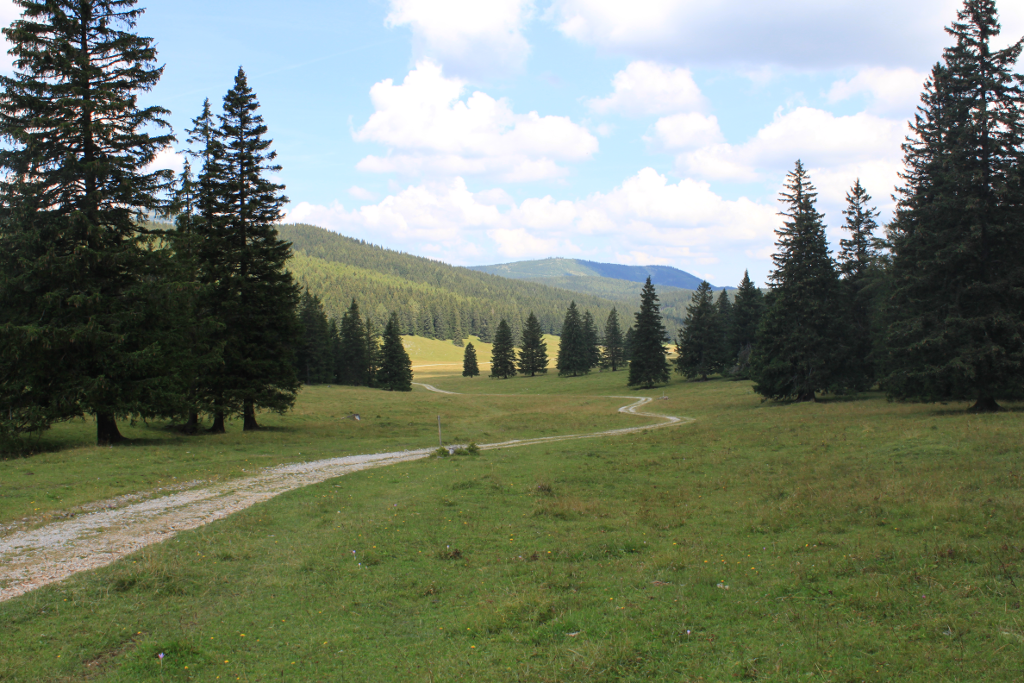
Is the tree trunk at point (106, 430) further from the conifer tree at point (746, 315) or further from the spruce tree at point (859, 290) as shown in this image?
the conifer tree at point (746, 315)

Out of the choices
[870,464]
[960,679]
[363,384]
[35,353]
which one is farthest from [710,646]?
[363,384]

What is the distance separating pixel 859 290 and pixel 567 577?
48.8 m

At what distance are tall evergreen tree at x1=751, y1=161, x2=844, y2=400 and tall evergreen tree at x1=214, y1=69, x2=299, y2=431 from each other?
38042 mm

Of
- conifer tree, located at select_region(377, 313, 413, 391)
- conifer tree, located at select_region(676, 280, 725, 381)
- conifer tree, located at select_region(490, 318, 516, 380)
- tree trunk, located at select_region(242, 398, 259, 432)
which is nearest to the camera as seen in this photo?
tree trunk, located at select_region(242, 398, 259, 432)

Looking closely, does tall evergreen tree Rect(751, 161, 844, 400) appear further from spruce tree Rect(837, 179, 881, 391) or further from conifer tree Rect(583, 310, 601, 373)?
conifer tree Rect(583, 310, 601, 373)

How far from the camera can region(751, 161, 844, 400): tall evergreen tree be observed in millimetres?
45406

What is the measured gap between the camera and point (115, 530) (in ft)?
39.3

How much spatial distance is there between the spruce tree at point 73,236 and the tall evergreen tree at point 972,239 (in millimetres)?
35735

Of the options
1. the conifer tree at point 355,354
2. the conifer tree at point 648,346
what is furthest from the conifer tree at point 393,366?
the conifer tree at point 648,346

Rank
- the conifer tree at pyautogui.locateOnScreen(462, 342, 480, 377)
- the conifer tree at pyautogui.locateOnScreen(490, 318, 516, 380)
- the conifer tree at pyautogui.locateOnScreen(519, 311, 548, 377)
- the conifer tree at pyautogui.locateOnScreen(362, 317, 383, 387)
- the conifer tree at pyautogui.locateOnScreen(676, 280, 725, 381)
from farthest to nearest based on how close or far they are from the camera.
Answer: the conifer tree at pyautogui.locateOnScreen(462, 342, 480, 377) → the conifer tree at pyautogui.locateOnScreen(519, 311, 548, 377) → the conifer tree at pyautogui.locateOnScreen(490, 318, 516, 380) → the conifer tree at pyautogui.locateOnScreen(362, 317, 383, 387) → the conifer tree at pyautogui.locateOnScreen(676, 280, 725, 381)

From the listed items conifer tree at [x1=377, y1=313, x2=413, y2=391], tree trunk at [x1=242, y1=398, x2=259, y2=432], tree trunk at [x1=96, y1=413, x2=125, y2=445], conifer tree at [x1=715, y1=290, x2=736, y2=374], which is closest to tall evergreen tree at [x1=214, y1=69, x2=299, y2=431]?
tree trunk at [x1=242, y1=398, x2=259, y2=432]

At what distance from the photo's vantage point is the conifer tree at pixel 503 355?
117 m

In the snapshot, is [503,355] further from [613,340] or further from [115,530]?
[115,530]

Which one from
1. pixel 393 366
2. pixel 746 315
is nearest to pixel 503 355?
pixel 393 366
